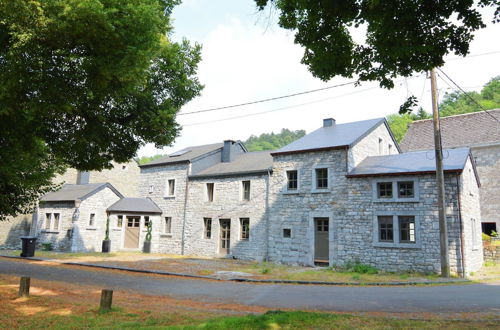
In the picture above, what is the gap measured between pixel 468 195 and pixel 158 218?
19.3m

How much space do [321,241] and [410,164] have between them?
577 cm

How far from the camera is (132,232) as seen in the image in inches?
1022

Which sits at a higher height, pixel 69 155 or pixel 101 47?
pixel 101 47

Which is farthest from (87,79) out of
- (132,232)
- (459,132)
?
(459,132)

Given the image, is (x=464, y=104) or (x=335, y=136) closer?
(x=335, y=136)

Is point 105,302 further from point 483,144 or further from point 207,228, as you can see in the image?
point 483,144

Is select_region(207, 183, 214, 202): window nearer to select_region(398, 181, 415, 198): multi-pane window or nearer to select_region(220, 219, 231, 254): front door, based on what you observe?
select_region(220, 219, 231, 254): front door

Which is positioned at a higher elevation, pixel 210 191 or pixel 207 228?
pixel 210 191

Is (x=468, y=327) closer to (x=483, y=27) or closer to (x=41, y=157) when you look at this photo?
(x=483, y=27)

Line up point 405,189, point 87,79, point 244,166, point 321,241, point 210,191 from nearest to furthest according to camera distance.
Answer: point 87,79 → point 405,189 → point 321,241 → point 244,166 → point 210,191

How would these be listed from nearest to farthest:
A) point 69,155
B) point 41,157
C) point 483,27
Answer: point 483,27 → point 69,155 → point 41,157

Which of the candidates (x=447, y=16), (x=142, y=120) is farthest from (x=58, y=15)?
(x=447, y=16)

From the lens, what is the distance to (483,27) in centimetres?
555

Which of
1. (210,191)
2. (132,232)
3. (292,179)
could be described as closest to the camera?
(292,179)
